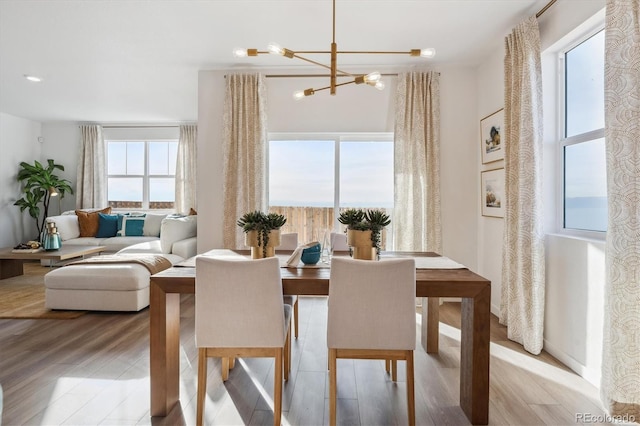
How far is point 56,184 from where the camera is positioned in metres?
6.38

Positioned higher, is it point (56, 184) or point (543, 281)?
point (56, 184)

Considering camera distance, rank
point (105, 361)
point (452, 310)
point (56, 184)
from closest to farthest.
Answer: point (105, 361) → point (452, 310) → point (56, 184)

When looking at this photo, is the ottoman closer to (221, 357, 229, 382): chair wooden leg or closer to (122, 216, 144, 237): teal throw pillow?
(221, 357, 229, 382): chair wooden leg

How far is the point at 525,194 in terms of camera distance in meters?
2.70

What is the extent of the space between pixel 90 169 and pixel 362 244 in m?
6.53

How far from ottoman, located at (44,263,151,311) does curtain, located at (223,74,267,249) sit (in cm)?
105

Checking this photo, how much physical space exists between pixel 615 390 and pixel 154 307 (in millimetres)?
2446

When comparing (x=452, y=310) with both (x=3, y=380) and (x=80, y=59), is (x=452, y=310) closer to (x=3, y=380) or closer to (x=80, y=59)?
(x=3, y=380)

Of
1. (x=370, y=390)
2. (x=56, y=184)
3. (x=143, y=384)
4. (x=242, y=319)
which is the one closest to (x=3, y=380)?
(x=143, y=384)

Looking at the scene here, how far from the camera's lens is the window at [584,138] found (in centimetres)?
232

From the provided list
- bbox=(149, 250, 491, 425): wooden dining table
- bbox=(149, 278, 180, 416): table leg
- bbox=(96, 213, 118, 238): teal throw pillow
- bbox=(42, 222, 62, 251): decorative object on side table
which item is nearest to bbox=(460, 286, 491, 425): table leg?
bbox=(149, 250, 491, 425): wooden dining table

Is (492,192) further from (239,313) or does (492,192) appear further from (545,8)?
(239,313)

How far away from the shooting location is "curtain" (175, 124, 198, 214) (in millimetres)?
6387

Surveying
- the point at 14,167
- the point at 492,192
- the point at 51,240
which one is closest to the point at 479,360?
the point at 492,192
